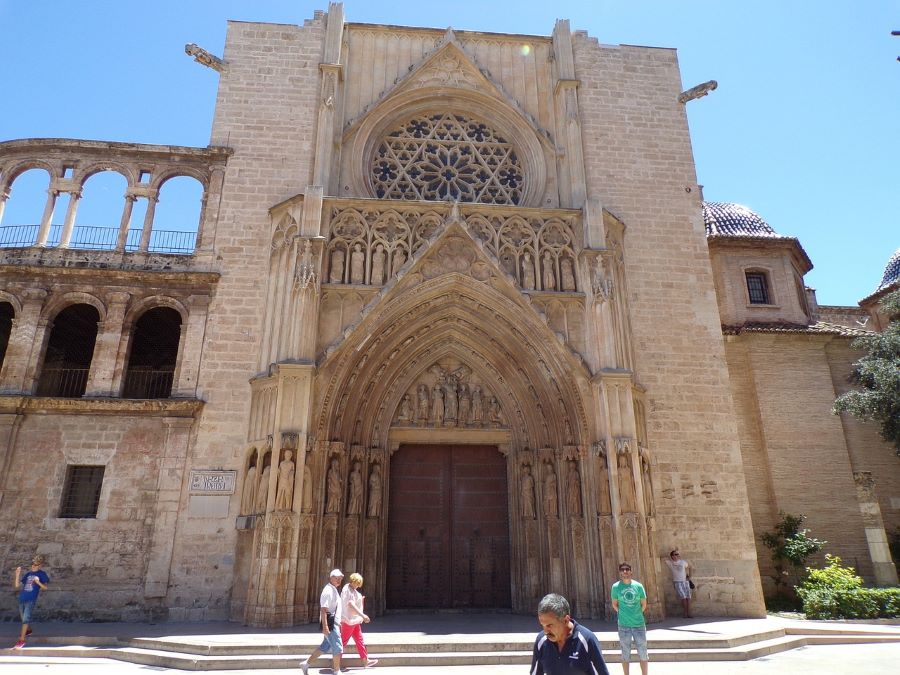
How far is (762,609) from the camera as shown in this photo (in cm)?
1223

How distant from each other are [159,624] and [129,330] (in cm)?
600

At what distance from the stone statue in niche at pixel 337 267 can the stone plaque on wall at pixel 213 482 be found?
175 inches

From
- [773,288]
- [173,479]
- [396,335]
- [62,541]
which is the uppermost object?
[773,288]

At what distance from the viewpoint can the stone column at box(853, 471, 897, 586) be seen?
14.5 meters

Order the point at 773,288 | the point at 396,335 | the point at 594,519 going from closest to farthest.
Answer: the point at 594,519 < the point at 396,335 < the point at 773,288

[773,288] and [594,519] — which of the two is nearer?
[594,519]

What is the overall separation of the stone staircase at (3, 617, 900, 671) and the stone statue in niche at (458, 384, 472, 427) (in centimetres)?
455

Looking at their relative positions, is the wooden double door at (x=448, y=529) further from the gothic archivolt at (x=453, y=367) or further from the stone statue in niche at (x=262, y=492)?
the stone statue in niche at (x=262, y=492)

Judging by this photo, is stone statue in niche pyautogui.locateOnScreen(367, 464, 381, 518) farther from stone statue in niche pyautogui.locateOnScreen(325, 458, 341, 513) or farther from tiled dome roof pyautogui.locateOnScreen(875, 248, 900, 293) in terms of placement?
tiled dome roof pyautogui.locateOnScreen(875, 248, 900, 293)

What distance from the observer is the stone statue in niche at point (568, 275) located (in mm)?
13539

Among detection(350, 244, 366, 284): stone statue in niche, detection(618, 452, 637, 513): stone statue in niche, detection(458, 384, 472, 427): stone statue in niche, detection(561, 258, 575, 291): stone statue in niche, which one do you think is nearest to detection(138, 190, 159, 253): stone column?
detection(350, 244, 366, 284): stone statue in niche

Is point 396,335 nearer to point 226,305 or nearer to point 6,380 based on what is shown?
point 226,305

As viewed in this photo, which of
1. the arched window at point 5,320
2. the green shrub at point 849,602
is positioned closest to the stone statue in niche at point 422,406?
the green shrub at point 849,602

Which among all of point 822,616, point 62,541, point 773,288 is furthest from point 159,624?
point 773,288
